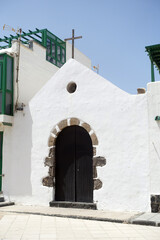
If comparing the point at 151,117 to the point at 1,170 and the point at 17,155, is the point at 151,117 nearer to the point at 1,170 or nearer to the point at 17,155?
the point at 17,155

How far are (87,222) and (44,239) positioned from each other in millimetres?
1830

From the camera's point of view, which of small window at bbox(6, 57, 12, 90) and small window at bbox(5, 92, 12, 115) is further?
small window at bbox(6, 57, 12, 90)

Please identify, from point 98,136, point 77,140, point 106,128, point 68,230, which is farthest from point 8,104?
point 68,230

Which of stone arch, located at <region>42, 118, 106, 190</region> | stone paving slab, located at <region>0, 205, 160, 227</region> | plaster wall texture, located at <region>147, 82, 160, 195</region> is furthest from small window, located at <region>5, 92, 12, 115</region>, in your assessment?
plaster wall texture, located at <region>147, 82, 160, 195</region>

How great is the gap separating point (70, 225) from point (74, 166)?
9.22 ft

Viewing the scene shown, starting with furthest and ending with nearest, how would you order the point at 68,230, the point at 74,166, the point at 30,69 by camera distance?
the point at 30,69 → the point at 74,166 → the point at 68,230

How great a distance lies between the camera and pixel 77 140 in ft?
32.6

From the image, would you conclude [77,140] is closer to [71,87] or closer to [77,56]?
[71,87]

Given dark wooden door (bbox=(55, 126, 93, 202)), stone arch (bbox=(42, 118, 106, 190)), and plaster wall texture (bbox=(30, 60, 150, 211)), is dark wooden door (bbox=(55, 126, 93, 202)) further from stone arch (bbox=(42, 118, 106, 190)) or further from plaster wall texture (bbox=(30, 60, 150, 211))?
plaster wall texture (bbox=(30, 60, 150, 211))

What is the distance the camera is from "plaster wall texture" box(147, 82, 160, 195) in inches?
326

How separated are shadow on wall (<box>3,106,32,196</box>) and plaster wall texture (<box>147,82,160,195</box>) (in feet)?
13.6

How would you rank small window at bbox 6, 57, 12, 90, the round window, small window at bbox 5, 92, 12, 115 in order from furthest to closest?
small window at bbox 6, 57, 12, 90 → small window at bbox 5, 92, 12, 115 → the round window

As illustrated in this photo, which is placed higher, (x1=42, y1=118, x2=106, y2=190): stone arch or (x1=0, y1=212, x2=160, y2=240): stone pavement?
Result: (x1=42, y1=118, x2=106, y2=190): stone arch

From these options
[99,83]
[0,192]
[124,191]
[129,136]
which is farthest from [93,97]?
[0,192]
